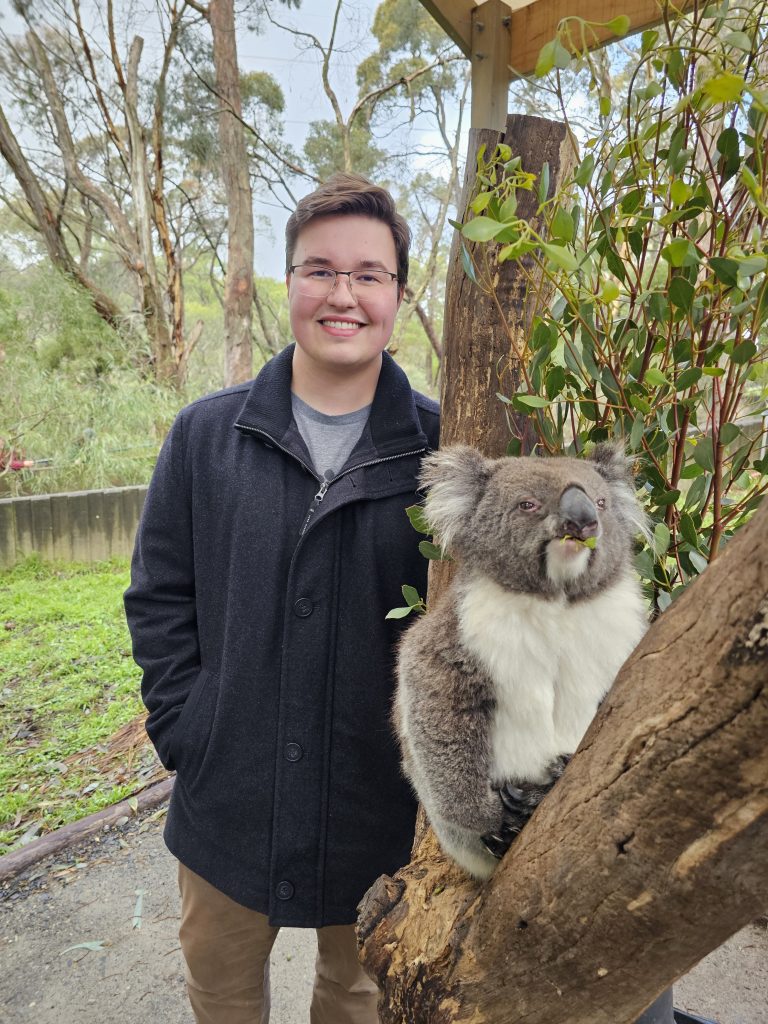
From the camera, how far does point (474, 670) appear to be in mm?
1002

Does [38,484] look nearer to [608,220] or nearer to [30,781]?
[30,781]

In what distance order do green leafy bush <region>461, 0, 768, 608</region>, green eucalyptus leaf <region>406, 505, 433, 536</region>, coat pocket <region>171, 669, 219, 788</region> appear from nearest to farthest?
1. green leafy bush <region>461, 0, 768, 608</region>
2. green eucalyptus leaf <region>406, 505, 433, 536</region>
3. coat pocket <region>171, 669, 219, 788</region>

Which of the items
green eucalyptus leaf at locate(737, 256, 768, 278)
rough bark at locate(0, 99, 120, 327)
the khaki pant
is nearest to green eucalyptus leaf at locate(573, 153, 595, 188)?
green eucalyptus leaf at locate(737, 256, 768, 278)

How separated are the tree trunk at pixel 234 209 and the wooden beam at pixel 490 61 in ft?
17.2

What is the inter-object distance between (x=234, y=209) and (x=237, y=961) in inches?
269

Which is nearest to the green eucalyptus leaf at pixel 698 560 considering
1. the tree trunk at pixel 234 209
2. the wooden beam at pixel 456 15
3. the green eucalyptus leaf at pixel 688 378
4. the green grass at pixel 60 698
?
the green eucalyptus leaf at pixel 688 378

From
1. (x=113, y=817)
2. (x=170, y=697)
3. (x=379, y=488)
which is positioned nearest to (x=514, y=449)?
(x=379, y=488)

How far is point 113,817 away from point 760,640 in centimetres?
319

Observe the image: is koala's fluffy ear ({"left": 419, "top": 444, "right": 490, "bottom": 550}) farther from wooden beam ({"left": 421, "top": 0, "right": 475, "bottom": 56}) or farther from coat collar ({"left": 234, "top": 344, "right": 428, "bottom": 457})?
wooden beam ({"left": 421, "top": 0, "right": 475, "bottom": 56})

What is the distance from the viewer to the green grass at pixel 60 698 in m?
3.27

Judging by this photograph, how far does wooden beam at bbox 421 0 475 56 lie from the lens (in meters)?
1.46

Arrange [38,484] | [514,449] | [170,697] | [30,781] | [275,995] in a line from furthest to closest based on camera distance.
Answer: [38,484]
[30,781]
[275,995]
[170,697]
[514,449]

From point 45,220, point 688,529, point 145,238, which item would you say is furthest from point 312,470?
point 145,238

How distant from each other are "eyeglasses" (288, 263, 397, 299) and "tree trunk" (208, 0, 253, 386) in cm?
529
